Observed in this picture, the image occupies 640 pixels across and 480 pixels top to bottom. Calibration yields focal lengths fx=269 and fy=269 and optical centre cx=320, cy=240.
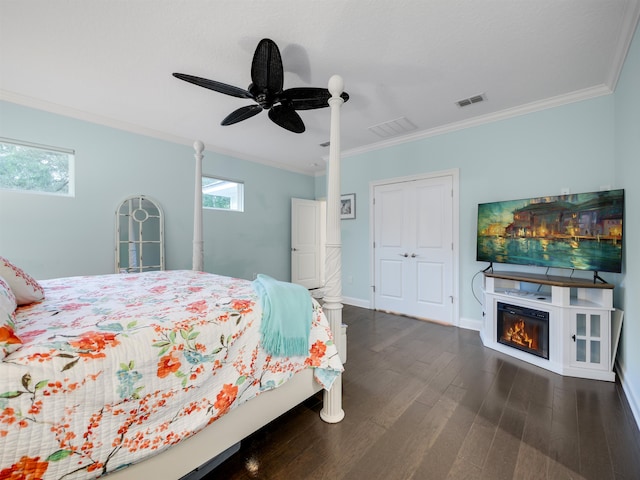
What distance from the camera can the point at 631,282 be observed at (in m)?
1.98

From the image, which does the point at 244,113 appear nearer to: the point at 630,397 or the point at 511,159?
the point at 511,159

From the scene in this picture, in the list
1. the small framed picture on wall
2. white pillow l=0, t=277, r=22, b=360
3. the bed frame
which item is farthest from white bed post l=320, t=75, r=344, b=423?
the small framed picture on wall

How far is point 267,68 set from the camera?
5.88 feet

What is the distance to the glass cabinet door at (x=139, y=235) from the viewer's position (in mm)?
3344

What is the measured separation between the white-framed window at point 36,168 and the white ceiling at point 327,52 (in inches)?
17.9

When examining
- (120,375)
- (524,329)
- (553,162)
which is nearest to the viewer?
(120,375)

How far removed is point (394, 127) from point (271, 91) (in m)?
2.02

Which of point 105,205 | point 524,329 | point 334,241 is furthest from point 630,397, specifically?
point 105,205

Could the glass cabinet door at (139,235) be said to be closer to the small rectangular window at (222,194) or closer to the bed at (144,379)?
the small rectangular window at (222,194)

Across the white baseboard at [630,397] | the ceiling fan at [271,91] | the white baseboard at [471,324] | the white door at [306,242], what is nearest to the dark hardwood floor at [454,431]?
the white baseboard at [630,397]

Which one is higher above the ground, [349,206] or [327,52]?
[327,52]

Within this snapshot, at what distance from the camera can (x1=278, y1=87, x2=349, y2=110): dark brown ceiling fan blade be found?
2.00 metres

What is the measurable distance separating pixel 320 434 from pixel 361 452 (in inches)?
10.2

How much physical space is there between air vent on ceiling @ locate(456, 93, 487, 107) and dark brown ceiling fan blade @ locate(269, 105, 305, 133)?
1737 millimetres
